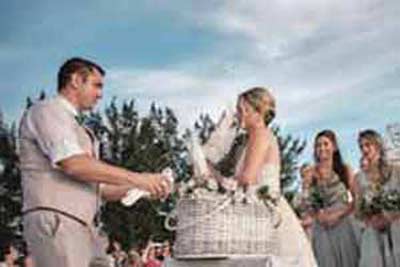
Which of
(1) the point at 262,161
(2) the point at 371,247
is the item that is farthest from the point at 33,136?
(2) the point at 371,247

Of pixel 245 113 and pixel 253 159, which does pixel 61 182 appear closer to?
pixel 253 159

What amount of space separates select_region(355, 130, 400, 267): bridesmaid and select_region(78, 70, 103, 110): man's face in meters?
3.37

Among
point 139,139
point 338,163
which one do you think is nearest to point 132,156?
point 139,139

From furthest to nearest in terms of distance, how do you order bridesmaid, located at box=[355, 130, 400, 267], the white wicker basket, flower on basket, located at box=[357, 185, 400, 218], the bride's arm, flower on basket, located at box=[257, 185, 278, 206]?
1. bridesmaid, located at box=[355, 130, 400, 267]
2. flower on basket, located at box=[357, 185, 400, 218]
3. the bride's arm
4. flower on basket, located at box=[257, 185, 278, 206]
5. the white wicker basket

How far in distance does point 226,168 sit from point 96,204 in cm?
101

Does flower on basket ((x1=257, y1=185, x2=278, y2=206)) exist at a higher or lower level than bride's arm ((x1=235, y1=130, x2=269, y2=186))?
lower

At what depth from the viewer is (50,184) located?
4309 mm

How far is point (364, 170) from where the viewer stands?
7.91m

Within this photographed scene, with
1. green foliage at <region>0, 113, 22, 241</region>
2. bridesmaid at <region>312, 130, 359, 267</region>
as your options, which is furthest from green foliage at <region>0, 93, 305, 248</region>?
bridesmaid at <region>312, 130, 359, 267</region>

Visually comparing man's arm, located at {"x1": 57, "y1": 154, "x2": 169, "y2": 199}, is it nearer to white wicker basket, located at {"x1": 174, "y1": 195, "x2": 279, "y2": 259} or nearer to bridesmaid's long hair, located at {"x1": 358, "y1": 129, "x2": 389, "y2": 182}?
white wicker basket, located at {"x1": 174, "y1": 195, "x2": 279, "y2": 259}

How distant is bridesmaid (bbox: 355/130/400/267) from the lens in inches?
296

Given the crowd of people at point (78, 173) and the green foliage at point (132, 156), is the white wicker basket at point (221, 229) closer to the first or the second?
the crowd of people at point (78, 173)

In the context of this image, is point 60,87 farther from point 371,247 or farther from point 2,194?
point 2,194

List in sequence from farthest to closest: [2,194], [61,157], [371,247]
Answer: [2,194]
[371,247]
[61,157]
